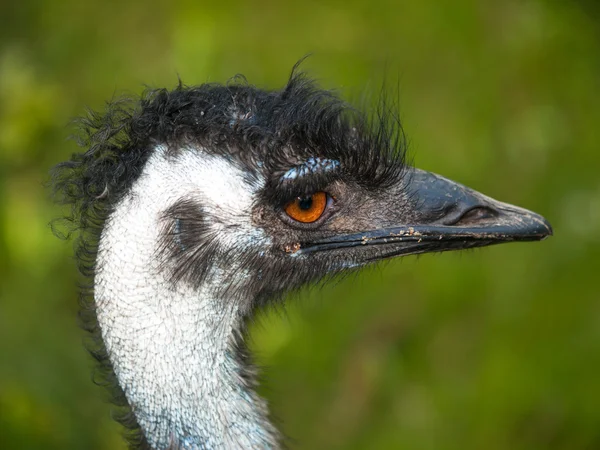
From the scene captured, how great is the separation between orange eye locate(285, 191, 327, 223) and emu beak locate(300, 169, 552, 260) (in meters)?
0.09

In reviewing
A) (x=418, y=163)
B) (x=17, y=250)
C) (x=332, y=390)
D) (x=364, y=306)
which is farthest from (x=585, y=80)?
(x=17, y=250)

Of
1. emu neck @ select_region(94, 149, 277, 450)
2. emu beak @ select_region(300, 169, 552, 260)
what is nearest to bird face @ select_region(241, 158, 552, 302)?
emu beak @ select_region(300, 169, 552, 260)

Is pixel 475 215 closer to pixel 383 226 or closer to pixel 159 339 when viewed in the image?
pixel 383 226

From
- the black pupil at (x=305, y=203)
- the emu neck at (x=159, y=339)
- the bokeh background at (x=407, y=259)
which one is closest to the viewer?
the emu neck at (x=159, y=339)

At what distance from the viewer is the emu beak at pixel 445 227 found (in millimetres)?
2510

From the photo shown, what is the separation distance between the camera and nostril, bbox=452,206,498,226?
8.30 feet

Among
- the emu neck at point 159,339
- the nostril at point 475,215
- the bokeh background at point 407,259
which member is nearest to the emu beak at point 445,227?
the nostril at point 475,215

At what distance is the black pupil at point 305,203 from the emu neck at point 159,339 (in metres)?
0.30

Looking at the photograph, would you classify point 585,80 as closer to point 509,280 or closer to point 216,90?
point 509,280

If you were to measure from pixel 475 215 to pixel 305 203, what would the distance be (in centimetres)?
51

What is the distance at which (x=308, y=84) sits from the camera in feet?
8.48

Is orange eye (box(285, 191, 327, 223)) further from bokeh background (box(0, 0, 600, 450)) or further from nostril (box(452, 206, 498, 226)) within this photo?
bokeh background (box(0, 0, 600, 450))

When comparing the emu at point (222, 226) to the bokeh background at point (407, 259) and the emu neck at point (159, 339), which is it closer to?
the emu neck at point (159, 339)

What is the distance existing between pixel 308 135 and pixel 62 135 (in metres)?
3.26
